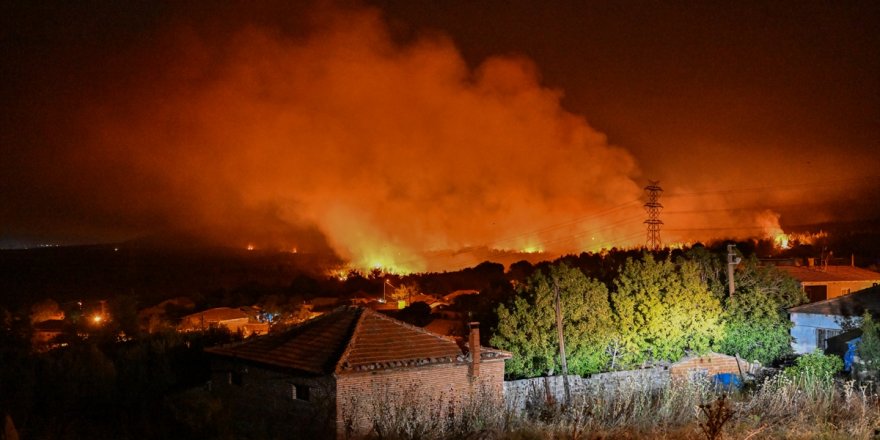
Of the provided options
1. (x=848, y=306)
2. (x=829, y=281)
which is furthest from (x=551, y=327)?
(x=829, y=281)

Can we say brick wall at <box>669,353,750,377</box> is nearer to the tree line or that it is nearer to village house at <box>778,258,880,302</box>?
the tree line

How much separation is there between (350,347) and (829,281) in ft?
101

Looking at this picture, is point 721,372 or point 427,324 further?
point 427,324

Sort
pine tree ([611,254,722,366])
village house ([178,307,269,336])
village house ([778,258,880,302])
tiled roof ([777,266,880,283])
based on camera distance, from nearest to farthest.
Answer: pine tree ([611,254,722,366]) < village house ([778,258,880,302]) < tiled roof ([777,266,880,283]) < village house ([178,307,269,336])

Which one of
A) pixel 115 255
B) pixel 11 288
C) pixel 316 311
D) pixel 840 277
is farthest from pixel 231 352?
pixel 115 255

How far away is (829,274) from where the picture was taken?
4100 centimetres

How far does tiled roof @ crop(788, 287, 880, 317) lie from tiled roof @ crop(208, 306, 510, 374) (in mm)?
13798

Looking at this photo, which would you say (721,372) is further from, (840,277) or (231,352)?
(840,277)

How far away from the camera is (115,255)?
15100cm

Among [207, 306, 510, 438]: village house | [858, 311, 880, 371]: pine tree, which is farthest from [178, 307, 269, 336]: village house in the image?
[858, 311, 880, 371]: pine tree

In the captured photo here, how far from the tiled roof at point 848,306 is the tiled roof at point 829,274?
9.62 m

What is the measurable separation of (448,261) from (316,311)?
28180 mm

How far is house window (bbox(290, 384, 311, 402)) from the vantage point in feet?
59.1

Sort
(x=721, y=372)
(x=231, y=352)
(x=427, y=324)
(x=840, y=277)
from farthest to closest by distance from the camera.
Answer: (x=840, y=277), (x=427, y=324), (x=721, y=372), (x=231, y=352)
